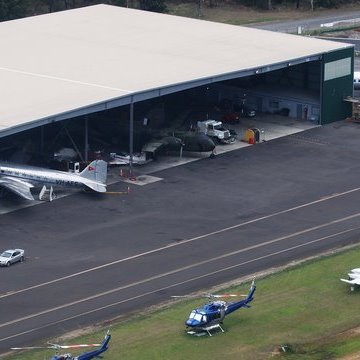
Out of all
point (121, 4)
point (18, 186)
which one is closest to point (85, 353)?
point (18, 186)

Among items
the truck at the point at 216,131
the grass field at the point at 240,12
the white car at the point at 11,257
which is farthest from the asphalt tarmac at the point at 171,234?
the grass field at the point at 240,12

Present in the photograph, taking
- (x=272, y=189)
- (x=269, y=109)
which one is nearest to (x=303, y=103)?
(x=269, y=109)

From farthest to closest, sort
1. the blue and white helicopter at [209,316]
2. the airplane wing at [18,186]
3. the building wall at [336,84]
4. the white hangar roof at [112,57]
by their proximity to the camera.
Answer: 1. the building wall at [336,84]
2. the white hangar roof at [112,57]
3. the airplane wing at [18,186]
4. the blue and white helicopter at [209,316]

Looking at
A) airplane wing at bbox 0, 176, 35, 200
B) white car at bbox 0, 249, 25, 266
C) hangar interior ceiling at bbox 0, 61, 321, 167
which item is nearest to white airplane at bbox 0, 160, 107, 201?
airplane wing at bbox 0, 176, 35, 200

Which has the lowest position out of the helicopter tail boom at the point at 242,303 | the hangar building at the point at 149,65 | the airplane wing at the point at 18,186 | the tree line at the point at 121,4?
the tree line at the point at 121,4

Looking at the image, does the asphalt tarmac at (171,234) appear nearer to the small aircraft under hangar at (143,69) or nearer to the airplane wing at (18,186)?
the airplane wing at (18,186)

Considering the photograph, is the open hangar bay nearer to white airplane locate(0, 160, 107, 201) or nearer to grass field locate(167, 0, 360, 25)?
white airplane locate(0, 160, 107, 201)

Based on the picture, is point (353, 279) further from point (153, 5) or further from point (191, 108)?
point (153, 5)

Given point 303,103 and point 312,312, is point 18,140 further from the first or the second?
point 312,312
